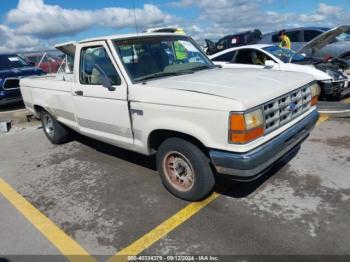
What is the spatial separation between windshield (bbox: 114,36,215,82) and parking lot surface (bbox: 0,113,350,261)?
1437 millimetres

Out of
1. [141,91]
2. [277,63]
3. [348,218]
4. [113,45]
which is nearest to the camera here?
[348,218]

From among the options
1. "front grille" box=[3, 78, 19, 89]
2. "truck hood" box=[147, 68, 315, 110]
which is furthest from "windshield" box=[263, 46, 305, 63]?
"front grille" box=[3, 78, 19, 89]

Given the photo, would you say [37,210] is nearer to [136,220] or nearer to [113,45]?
[136,220]

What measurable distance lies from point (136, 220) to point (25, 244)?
A: 1.12 meters

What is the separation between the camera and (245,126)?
10.0 ft

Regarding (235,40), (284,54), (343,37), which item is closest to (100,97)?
(284,54)

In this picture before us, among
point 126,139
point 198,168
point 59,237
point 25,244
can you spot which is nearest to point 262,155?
point 198,168

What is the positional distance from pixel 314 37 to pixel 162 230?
1245 centimetres

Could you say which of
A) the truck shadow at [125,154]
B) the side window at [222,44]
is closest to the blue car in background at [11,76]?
the truck shadow at [125,154]

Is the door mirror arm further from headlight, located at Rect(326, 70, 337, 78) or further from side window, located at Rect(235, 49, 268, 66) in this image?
side window, located at Rect(235, 49, 268, 66)

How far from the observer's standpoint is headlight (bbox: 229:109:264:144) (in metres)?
3.04

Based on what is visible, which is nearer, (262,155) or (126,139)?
(262,155)

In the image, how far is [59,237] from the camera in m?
3.42

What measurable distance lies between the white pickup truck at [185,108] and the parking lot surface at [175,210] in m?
0.41
